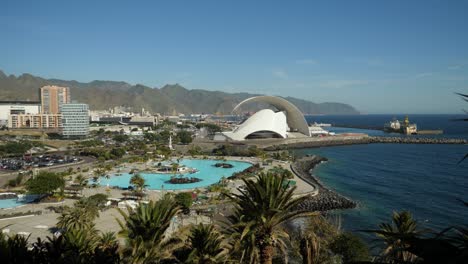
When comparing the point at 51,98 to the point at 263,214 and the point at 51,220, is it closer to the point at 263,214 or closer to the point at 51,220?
the point at 51,220

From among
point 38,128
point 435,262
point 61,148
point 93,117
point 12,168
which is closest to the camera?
point 435,262

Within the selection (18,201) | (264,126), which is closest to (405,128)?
(264,126)

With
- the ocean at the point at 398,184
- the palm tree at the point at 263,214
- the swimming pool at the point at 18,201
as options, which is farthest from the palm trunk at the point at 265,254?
the swimming pool at the point at 18,201

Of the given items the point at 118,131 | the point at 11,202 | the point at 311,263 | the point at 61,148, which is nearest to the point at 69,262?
the point at 311,263

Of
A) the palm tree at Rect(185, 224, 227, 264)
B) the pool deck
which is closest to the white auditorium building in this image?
the pool deck

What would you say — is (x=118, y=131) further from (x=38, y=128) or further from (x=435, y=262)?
(x=435, y=262)
